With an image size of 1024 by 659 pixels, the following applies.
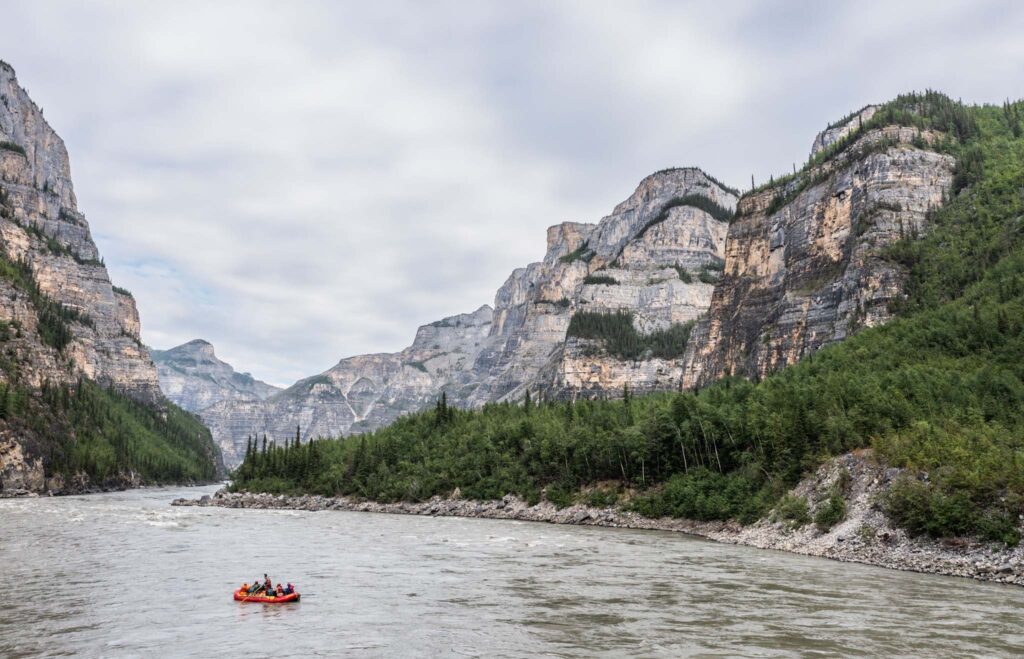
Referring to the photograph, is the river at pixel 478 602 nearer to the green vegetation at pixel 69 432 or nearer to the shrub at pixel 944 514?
the shrub at pixel 944 514

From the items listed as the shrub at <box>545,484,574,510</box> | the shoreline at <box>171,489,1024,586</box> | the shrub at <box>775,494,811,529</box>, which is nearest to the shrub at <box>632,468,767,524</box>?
the shoreline at <box>171,489,1024,586</box>

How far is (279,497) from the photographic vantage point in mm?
127062

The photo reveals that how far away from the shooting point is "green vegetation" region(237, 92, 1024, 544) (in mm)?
53312

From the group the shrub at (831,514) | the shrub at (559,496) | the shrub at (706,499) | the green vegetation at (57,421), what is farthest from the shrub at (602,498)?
the green vegetation at (57,421)

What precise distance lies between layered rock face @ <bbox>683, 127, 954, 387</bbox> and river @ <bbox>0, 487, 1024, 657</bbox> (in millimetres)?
82076

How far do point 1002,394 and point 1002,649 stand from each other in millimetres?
46905

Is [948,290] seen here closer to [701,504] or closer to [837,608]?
[701,504]

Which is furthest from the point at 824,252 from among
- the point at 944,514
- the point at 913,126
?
the point at 944,514

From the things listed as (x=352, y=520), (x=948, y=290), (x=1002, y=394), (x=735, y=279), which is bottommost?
(x=352, y=520)

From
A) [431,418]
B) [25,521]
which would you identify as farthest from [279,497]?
[25,521]

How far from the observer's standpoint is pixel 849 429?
6562 cm

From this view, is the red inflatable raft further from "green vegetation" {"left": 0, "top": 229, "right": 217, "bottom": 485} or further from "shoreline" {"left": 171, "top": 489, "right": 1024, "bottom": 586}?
"green vegetation" {"left": 0, "top": 229, "right": 217, "bottom": 485}

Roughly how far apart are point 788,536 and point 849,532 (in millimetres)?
6809

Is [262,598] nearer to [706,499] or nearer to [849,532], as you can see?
[849,532]
